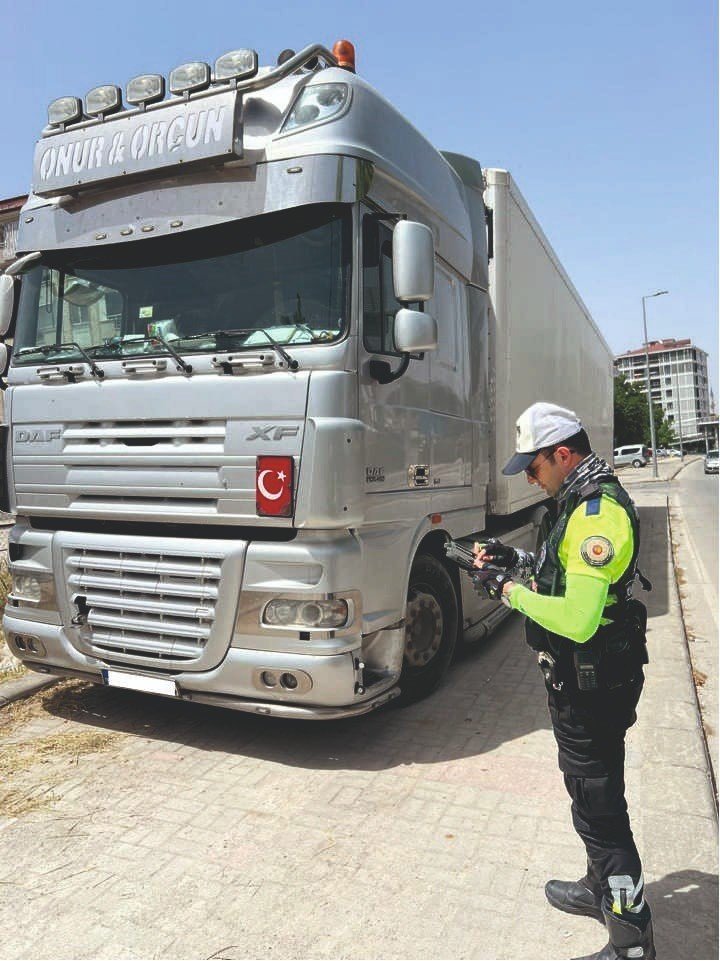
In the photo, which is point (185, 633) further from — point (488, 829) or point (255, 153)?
point (255, 153)

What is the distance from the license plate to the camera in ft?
13.7

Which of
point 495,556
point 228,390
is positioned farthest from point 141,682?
point 495,556

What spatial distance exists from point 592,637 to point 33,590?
351 centimetres

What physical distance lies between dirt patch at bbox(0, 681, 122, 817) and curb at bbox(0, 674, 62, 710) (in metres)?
0.05

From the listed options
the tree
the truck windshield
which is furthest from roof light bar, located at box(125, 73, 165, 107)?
the tree

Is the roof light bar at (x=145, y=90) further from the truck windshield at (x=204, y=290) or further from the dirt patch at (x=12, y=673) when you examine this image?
the dirt patch at (x=12, y=673)

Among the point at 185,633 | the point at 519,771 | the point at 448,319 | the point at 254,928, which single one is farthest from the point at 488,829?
the point at 448,319

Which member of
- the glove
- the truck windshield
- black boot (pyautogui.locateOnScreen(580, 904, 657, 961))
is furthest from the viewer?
the truck windshield

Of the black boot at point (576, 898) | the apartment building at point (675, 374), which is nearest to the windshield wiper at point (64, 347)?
the black boot at point (576, 898)

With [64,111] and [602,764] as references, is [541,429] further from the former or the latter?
[64,111]

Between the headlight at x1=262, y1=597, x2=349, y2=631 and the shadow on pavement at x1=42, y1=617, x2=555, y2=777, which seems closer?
the headlight at x1=262, y1=597, x2=349, y2=631

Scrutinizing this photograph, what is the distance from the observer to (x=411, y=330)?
403 cm

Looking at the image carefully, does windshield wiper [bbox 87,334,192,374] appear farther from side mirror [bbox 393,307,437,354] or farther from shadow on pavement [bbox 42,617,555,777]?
shadow on pavement [bbox 42,617,555,777]

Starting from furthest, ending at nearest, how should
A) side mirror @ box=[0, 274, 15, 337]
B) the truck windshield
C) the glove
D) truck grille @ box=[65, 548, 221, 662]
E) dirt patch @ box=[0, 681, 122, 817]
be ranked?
side mirror @ box=[0, 274, 15, 337], truck grille @ box=[65, 548, 221, 662], the truck windshield, dirt patch @ box=[0, 681, 122, 817], the glove
